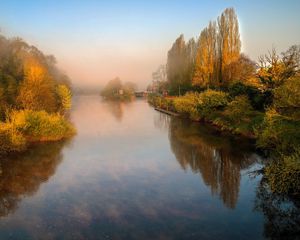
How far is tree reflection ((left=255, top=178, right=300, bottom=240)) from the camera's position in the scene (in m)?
9.77

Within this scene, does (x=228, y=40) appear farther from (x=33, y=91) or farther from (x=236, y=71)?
(x=33, y=91)

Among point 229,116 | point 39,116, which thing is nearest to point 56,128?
point 39,116

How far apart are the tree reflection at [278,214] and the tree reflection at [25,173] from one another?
964cm

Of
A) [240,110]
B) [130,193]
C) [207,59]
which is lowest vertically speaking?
[130,193]

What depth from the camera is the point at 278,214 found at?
11.1 meters

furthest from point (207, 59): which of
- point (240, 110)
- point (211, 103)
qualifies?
point (240, 110)

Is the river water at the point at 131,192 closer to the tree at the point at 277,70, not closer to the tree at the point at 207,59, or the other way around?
the tree at the point at 277,70

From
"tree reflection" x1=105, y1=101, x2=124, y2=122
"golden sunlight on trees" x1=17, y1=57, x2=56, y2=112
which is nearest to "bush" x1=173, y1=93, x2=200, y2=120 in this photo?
"tree reflection" x1=105, y1=101, x2=124, y2=122

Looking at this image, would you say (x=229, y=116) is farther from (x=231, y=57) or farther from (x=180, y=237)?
(x=180, y=237)

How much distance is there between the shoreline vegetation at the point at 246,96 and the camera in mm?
14930

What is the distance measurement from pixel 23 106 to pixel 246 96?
22426 millimetres

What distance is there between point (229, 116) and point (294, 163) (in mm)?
18735

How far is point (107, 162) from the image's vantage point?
19031 millimetres

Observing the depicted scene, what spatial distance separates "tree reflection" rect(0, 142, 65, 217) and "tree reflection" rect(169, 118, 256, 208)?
8.16m
